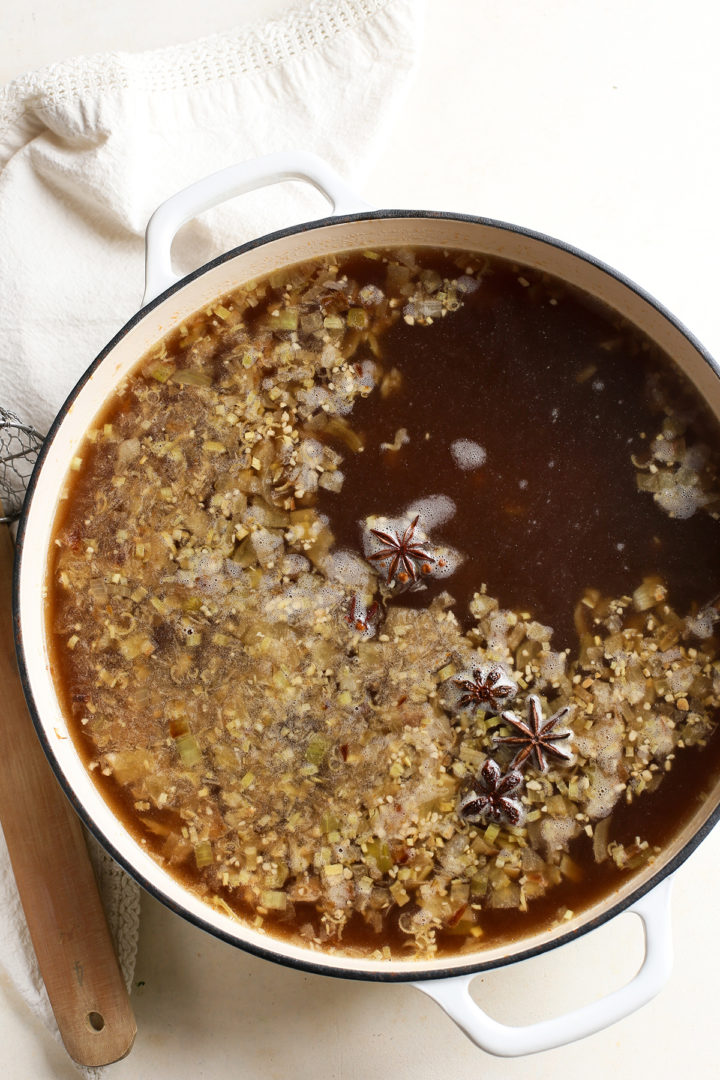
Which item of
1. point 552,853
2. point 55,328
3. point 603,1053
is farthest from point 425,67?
point 603,1053

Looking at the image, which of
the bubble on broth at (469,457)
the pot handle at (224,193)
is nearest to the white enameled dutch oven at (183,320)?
the pot handle at (224,193)

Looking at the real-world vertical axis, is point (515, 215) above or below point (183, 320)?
above

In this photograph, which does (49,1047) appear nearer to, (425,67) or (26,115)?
(26,115)

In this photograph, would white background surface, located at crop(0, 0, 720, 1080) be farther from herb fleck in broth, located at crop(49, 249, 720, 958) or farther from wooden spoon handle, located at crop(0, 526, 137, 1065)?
herb fleck in broth, located at crop(49, 249, 720, 958)

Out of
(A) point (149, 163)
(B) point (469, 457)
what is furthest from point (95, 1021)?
(A) point (149, 163)

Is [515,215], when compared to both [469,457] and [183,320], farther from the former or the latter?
[183,320]

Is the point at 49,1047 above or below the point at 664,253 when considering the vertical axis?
below
